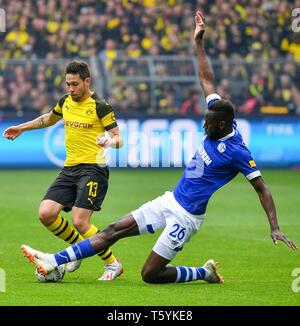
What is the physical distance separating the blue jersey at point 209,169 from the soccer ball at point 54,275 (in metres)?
1.37

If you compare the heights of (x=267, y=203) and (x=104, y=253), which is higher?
(x=267, y=203)

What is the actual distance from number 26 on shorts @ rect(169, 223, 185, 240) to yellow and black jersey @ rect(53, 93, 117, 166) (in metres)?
1.47

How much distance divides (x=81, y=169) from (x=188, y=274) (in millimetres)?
1688

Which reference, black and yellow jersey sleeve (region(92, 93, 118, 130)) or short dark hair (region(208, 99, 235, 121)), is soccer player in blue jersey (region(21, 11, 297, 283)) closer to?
short dark hair (region(208, 99, 235, 121))

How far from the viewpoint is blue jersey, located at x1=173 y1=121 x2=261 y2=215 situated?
7.20 metres

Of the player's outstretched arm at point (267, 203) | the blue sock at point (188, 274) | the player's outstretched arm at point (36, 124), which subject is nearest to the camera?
the player's outstretched arm at point (267, 203)

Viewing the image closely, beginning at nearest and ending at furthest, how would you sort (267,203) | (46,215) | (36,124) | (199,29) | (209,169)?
(267,203) < (209,169) < (46,215) < (199,29) < (36,124)

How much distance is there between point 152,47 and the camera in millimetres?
21609

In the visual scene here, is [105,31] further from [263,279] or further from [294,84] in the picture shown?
[263,279]

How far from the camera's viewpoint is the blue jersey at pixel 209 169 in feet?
23.6

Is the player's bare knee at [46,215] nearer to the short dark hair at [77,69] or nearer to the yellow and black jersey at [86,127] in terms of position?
the yellow and black jersey at [86,127]
